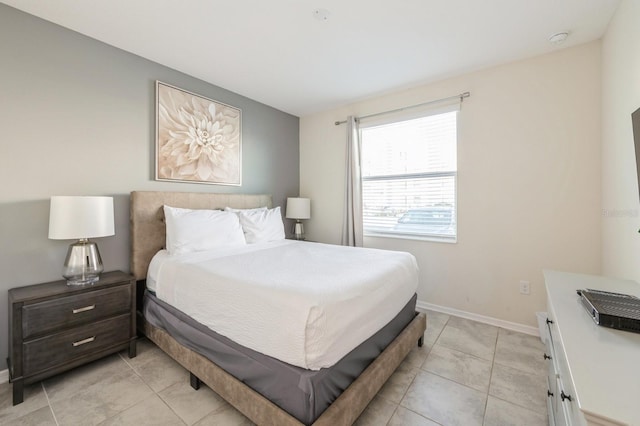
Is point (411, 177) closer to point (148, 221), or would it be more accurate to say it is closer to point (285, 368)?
point (285, 368)

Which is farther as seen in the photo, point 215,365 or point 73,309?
point 73,309

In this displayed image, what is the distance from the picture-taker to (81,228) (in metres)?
1.86

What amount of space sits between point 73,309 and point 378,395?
2.17 m

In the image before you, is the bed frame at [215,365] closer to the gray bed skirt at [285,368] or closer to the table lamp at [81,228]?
the gray bed skirt at [285,368]

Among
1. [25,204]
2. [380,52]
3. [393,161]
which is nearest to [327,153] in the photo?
[393,161]

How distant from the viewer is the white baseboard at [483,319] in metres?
2.55

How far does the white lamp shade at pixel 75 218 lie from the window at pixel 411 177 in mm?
2834

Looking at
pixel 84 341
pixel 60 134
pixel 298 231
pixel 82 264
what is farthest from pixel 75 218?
pixel 298 231

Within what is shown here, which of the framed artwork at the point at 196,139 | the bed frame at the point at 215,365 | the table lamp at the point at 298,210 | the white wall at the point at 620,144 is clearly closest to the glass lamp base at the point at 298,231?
the table lamp at the point at 298,210

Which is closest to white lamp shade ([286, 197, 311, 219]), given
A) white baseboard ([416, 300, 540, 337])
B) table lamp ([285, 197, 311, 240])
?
table lamp ([285, 197, 311, 240])

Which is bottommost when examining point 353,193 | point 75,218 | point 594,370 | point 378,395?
point 378,395

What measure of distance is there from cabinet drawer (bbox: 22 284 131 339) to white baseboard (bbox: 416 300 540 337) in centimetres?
299

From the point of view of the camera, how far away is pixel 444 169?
303 centimetres

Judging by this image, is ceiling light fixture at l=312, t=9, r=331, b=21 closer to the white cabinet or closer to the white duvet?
the white duvet
